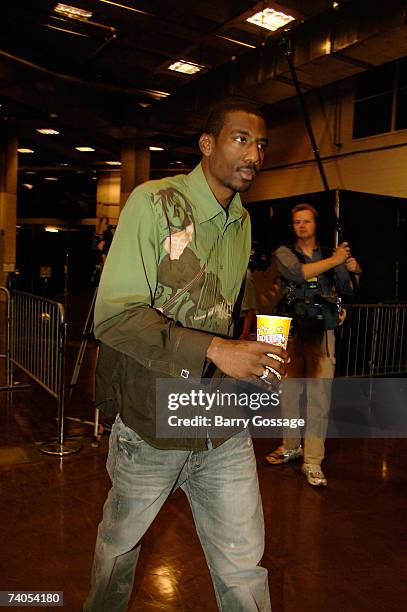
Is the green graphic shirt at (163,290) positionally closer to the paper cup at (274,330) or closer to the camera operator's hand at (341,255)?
the paper cup at (274,330)

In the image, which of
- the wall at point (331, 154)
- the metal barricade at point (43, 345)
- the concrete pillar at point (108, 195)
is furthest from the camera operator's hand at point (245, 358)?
the concrete pillar at point (108, 195)

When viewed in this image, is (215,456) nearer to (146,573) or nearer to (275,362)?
(275,362)

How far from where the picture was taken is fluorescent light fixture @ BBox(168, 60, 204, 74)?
1039 centimetres

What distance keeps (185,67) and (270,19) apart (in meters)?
2.59

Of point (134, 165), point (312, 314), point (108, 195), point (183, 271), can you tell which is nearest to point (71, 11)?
point (134, 165)

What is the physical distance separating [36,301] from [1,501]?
2914 mm

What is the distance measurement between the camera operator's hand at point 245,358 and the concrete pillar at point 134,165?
14.1 meters

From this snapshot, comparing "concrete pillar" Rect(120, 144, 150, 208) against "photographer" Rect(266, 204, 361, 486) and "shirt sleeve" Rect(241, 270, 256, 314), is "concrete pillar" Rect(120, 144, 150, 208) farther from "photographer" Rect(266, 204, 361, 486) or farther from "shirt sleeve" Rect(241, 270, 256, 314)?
"shirt sleeve" Rect(241, 270, 256, 314)

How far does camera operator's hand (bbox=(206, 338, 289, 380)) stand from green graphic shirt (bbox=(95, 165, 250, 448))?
0.04m

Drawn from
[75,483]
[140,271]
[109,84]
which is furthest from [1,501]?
[109,84]

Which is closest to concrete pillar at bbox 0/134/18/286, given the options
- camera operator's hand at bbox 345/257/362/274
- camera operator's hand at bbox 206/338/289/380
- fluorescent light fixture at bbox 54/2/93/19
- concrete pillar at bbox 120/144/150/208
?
concrete pillar at bbox 120/144/150/208

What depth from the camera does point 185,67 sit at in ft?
34.9

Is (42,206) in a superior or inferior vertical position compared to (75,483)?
superior

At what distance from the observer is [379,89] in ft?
36.5
